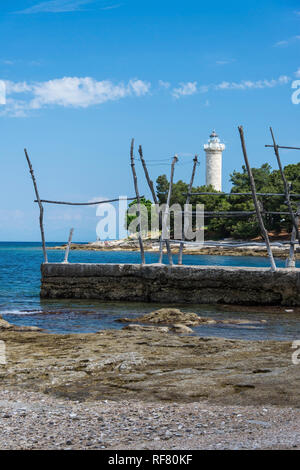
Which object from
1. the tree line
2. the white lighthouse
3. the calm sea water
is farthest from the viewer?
the white lighthouse

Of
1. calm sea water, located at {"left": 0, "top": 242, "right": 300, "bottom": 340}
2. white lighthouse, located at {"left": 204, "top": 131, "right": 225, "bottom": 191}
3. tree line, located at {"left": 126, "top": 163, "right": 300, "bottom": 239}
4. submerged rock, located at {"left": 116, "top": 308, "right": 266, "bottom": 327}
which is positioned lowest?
calm sea water, located at {"left": 0, "top": 242, "right": 300, "bottom": 340}

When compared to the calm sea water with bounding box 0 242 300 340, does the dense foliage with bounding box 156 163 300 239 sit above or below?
above

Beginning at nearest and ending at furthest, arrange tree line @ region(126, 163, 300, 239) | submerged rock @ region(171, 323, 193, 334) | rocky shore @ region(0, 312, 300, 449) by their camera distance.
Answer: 1. rocky shore @ region(0, 312, 300, 449)
2. submerged rock @ region(171, 323, 193, 334)
3. tree line @ region(126, 163, 300, 239)

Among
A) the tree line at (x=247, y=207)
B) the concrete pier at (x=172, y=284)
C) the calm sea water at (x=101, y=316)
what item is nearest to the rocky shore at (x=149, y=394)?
the calm sea water at (x=101, y=316)

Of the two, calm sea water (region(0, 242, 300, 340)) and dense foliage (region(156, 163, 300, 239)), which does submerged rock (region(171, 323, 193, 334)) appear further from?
dense foliage (region(156, 163, 300, 239))

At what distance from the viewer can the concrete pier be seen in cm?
1415

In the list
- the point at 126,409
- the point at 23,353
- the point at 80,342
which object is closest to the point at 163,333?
the point at 80,342

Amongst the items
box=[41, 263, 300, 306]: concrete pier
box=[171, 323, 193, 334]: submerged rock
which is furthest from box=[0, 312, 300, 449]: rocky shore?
box=[41, 263, 300, 306]: concrete pier

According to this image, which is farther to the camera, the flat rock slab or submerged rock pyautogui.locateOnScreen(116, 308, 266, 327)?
submerged rock pyautogui.locateOnScreen(116, 308, 266, 327)

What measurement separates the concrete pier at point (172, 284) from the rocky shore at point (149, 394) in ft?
17.2

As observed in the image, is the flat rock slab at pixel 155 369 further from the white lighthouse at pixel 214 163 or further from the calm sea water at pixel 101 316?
the white lighthouse at pixel 214 163

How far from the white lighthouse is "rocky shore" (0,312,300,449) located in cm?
6696

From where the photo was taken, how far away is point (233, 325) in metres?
11.5

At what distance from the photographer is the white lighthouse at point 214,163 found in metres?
75.2
